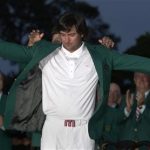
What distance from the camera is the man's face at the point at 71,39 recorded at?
549cm

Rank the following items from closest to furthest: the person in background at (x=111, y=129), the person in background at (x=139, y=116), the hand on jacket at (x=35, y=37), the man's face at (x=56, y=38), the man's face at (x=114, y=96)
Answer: the hand on jacket at (x=35, y=37) → the man's face at (x=56, y=38) → the person in background at (x=139, y=116) → the person in background at (x=111, y=129) → the man's face at (x=114, y=96)

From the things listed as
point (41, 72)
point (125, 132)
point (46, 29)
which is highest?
point (46, 29)

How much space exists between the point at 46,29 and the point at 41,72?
411 cm

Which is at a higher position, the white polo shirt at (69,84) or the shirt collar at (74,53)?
the shirt collar at (74,53)

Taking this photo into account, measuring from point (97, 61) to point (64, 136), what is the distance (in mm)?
578

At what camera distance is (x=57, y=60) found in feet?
18.3

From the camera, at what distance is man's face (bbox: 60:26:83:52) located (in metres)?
5.49

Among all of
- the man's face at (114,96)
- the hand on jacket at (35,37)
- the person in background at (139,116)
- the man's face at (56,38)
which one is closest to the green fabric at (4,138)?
the man's face at (114,96)

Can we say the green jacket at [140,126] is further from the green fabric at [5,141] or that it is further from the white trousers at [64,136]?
the white trousers at [64,136]

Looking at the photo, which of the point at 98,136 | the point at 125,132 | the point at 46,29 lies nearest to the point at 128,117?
the point at 125,132

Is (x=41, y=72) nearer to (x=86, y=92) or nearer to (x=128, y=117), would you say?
(x=86, y=92)

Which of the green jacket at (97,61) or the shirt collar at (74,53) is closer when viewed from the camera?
the green jacket at (97,61)

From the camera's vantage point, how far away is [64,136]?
5.48 metres

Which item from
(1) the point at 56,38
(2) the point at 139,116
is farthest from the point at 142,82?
(1) the point at 56,38
